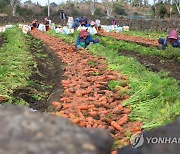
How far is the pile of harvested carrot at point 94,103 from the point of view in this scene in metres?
4.38

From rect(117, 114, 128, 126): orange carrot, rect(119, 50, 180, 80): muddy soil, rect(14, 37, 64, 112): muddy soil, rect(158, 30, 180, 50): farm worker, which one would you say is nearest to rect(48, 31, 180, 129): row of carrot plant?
rect(117, 114, 128, 126): orange carrot

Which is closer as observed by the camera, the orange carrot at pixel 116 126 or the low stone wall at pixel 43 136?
the low stone wall at pixel 43 136

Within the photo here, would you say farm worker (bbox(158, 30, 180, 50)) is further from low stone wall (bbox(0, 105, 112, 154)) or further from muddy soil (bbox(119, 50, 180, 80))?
low stone wall (bbox(0, 105, 112, 154))

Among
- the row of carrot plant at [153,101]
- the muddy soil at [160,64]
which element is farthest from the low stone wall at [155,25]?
the row of carrot plant at [153,101]

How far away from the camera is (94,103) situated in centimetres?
532

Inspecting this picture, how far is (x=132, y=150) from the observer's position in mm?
2059

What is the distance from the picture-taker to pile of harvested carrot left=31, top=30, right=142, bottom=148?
4383mm

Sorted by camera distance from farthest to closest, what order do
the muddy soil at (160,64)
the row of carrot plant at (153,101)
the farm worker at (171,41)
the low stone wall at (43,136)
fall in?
the farm worker at (171,41)
the muddy soil at (160,64)
the row of carrot plant at (153,101)
the low stone wall at (43,136)

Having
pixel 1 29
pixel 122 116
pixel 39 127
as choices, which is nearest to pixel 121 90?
pixel 122 116

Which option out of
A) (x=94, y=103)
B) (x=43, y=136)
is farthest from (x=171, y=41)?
(x=43, y=136)

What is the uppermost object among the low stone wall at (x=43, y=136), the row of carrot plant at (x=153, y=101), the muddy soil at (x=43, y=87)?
the low stone wall at (x=43, y=136)

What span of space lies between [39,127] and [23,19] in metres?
38.3

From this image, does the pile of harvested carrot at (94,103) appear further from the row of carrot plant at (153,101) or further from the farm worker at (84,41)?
the farm worker at (84,41)

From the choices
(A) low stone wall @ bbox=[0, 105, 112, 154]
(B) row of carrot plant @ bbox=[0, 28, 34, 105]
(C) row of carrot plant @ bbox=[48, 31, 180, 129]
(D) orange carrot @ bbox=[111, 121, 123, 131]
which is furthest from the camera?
(B) row of carrot plant @ bbox=[0, 28, 34, 105]
